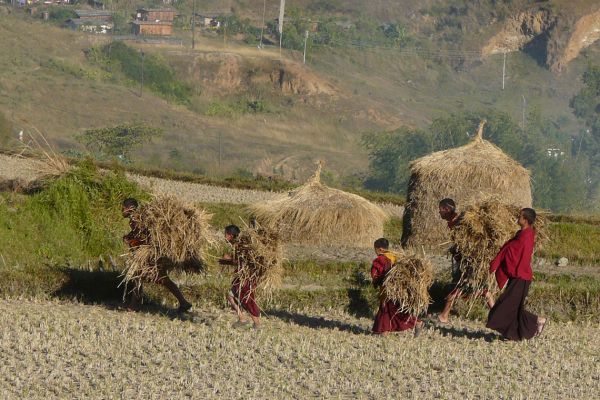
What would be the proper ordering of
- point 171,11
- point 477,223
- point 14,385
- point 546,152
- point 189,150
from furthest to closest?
1. point 171,11
2. point 546,152
3. point 189,150
4. point 477,223
5. point 14,385

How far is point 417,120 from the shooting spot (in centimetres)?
10200

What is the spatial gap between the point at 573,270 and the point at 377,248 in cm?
724

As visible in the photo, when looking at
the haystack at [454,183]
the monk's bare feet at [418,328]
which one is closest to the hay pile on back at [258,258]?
the monk's bare feet at [418,328]

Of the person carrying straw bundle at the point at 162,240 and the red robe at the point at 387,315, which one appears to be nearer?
the red robe at the point at 387,315

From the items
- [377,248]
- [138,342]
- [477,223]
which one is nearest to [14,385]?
[138,342]

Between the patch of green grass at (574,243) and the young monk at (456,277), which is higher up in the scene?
the young monk at (456,277)

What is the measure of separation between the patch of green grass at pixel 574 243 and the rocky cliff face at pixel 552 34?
4073 inches

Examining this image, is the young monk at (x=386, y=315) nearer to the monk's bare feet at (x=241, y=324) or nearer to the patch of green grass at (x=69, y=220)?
the monk's bare feet at (x=241, y=324)

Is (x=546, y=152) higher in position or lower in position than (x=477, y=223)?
lower

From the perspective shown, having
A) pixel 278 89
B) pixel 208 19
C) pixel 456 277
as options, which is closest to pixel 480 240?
pixel 456 277

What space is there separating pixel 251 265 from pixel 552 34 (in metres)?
117

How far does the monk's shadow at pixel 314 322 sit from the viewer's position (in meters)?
15.2

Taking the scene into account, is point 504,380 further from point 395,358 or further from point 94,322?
point 94,322

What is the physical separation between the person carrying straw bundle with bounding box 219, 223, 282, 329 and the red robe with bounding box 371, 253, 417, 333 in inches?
44.9
